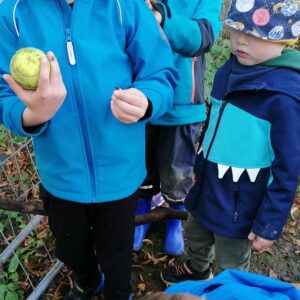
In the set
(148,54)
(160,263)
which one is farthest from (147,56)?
(160,263)

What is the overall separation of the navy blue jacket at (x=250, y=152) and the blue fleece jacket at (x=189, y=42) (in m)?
0.20

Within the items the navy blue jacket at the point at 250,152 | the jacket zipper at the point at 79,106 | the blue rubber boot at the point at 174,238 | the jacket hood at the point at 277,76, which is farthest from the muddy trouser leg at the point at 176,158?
the jacket zipper at the point at 79,106

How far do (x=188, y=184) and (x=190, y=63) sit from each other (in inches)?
33.5

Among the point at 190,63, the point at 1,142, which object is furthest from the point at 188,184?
the point at 1,142

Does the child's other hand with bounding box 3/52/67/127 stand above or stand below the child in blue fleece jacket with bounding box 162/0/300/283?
above

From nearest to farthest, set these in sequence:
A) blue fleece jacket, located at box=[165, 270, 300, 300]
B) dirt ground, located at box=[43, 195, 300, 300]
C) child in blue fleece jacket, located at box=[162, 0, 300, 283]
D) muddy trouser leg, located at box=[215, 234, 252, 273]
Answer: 1. blue fleece jacket, located at box=[165, 270, 300, 300]
2. child in blue fleece jacket, located at box=[162, 0, 300, 283]
3. muddy trouser leg, located at box=[215, 234, 252, 273]
4. dirt ground, located at box=[43, 195, 300, 300]

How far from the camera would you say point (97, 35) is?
1.51m

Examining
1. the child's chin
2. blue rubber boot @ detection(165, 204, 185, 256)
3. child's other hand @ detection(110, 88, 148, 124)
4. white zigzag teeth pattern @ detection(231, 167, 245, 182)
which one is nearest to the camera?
child's other hand @ detection(110, 88, 148, 124)

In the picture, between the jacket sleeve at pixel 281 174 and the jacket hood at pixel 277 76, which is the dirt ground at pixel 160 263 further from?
the jacket hood at pixel 277 76

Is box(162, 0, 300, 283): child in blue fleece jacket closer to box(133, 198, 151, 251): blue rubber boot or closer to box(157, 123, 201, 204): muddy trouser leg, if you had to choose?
box(157, 123, 201, 204): muddy trouser leg

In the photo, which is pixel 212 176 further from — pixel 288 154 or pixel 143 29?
pixel 143 29

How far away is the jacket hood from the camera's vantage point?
1599mm

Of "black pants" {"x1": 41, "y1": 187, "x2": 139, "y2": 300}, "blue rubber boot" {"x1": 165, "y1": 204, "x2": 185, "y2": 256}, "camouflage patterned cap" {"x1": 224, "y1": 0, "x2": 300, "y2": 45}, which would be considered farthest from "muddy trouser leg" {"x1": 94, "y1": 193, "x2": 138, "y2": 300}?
"camouflage patterned cap" {"x1": 224, "y1": 0, "x2": 300, "y2": 45}

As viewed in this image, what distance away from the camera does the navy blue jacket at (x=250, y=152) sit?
162cm
